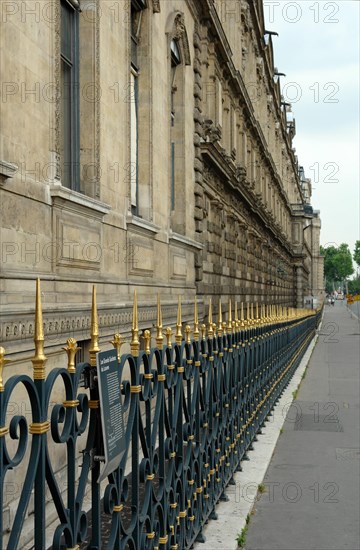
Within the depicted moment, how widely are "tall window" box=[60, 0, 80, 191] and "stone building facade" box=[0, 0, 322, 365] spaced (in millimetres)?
18

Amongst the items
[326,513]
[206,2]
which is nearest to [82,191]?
[326,513]

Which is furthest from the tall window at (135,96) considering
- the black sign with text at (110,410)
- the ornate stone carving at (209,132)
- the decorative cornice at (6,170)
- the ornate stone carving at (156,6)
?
the black sign with text at (110,410)

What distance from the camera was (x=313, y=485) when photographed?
277 inches

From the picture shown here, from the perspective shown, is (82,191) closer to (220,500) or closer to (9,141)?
(9,141)

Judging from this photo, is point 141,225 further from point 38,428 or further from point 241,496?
point 38,428

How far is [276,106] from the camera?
4803 centimetres

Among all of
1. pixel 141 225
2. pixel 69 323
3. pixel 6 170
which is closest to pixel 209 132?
pixel 141 225

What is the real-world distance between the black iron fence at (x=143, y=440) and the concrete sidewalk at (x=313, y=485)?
452mm

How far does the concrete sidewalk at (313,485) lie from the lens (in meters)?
5.52

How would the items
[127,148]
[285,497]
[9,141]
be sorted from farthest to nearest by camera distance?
[127,148] < [285,497] < [9,141]

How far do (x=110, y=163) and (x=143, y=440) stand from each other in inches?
247

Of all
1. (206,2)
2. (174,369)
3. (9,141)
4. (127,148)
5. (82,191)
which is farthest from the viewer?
(206,2)

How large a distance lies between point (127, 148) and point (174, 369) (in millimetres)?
6389

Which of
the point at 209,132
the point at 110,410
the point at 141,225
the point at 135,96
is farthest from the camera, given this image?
the point at 209,132
